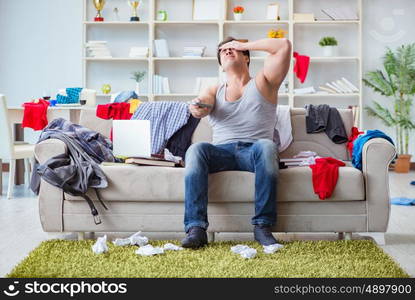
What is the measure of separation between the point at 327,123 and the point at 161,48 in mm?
3839

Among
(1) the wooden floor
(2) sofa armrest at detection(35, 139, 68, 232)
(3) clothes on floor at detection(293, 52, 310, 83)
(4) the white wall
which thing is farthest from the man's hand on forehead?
(4) the white wall

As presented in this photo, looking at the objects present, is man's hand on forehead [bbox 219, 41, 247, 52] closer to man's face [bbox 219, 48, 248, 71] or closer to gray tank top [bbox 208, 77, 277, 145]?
man's face [bbox 219, 48, 248, 71]

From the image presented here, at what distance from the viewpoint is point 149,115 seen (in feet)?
13.6

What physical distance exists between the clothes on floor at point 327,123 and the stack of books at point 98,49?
3.95 m

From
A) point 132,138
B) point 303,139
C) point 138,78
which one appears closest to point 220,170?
point 132,138

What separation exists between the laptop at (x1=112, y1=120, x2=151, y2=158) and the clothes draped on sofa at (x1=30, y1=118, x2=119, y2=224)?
0.17 meters

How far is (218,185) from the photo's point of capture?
347 centimetres

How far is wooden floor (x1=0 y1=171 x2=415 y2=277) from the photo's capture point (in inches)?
126

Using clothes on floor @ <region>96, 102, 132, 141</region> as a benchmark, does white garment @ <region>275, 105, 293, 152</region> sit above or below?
below

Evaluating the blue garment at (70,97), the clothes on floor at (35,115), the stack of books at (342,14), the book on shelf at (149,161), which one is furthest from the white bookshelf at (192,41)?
the book on shelf at (149,161)

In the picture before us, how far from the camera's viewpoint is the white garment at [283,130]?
13.2 feet

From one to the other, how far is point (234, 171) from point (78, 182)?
785 mm

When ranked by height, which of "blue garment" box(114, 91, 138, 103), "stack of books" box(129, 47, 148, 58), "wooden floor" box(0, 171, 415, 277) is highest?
"stack of books" box(129, 47, 148, 58)

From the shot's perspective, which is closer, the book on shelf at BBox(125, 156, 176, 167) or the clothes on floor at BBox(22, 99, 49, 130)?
the book on shelf at BBox(125, 156, 176, 167)
